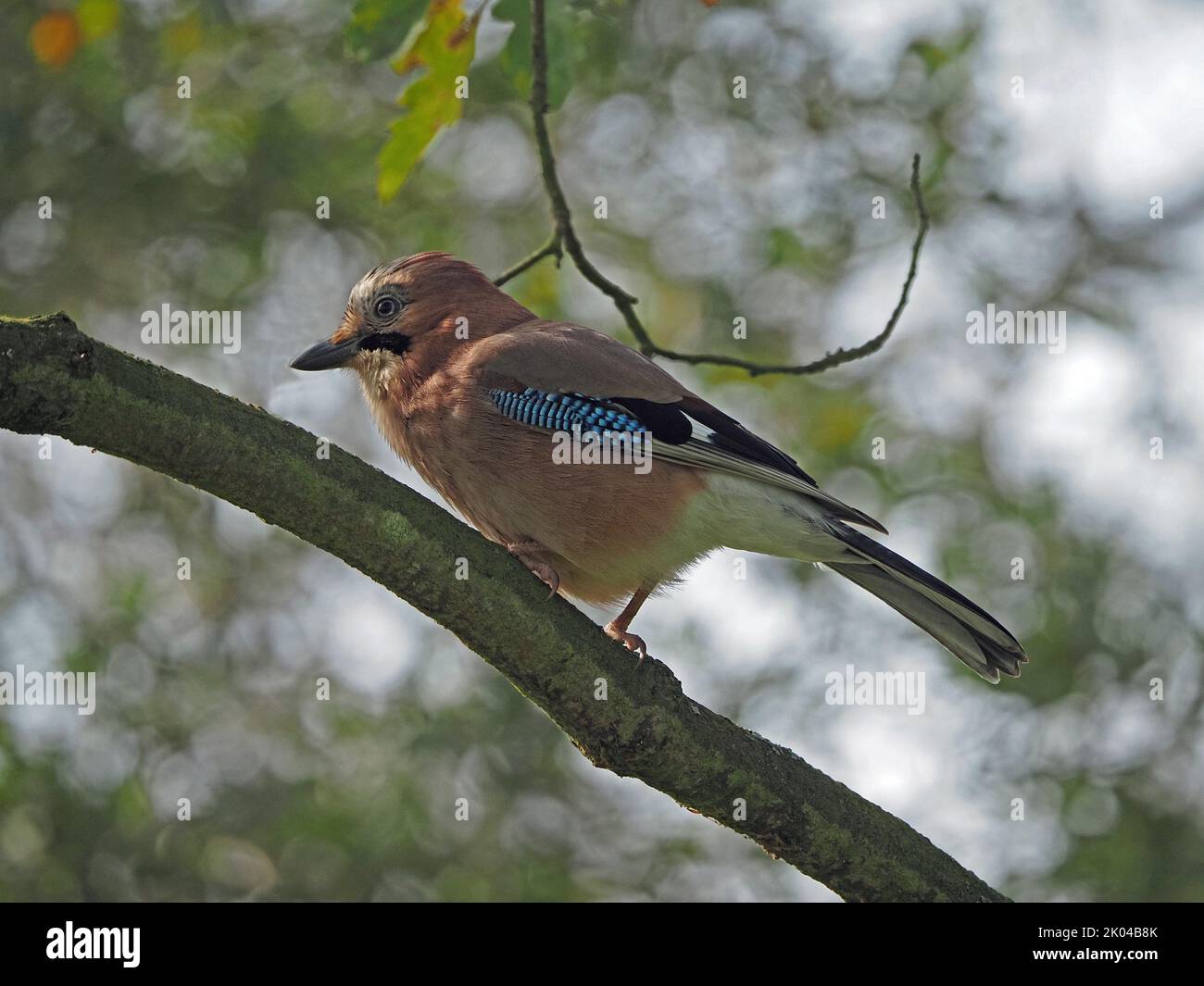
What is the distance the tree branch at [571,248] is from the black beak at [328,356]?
92 centimetres

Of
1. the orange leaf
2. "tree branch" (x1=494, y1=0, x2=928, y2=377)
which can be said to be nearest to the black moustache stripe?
"tree branch" (x1=494, y1=0, x2=928, y2=377)

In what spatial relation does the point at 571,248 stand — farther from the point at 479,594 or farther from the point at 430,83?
the point at 479,594

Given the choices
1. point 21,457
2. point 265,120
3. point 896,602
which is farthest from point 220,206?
point 896,602

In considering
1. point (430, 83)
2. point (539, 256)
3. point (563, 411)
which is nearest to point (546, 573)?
point (563, 411)

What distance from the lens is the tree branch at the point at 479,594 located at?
4.11 m

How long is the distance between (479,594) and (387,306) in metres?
2.58

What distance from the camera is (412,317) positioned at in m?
6.80

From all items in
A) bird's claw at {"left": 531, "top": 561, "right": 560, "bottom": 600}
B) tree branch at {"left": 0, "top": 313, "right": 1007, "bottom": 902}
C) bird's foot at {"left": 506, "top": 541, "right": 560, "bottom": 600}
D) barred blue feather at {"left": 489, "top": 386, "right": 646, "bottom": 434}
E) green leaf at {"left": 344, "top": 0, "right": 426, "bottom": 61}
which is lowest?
tree branch at {"left": 0, "top": 313, "right": 1007, "bottom": 902}

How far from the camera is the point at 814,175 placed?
11.7m

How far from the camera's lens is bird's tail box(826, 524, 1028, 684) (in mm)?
6277

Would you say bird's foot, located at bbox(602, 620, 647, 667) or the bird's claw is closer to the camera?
bird's foot, located at bbox(602, 620, 647, 667)

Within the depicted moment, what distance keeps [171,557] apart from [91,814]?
2.23m

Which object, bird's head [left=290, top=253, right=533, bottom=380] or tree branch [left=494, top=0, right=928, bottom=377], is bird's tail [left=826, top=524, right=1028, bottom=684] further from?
bird's head [left=290, top=253, right=533, bottom=380]

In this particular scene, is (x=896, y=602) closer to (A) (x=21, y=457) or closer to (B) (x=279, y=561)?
(B) (x=279, y=561)
